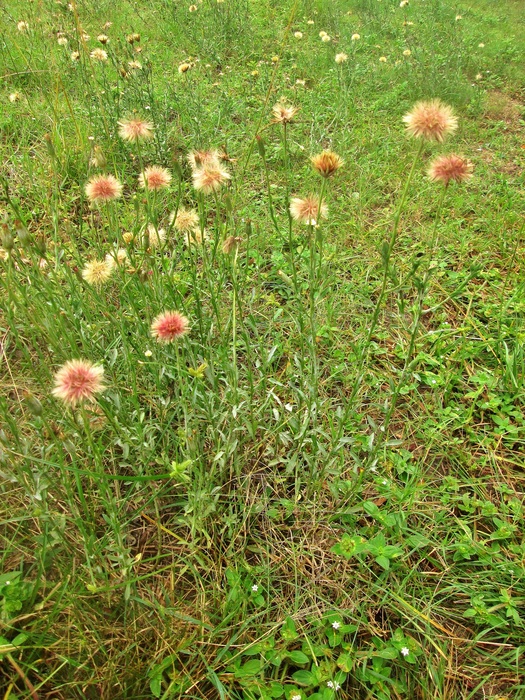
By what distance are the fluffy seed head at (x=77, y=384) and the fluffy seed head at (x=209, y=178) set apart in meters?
0.76

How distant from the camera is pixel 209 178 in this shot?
1602 millimetres

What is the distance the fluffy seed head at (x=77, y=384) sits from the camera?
45.6 inches

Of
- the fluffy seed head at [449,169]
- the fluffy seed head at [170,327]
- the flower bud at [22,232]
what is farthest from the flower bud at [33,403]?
the fluffy seed head at [449,169]

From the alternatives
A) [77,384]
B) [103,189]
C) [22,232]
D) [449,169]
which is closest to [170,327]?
[77,384]

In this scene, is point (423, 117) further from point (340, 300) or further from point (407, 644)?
point (407, 644)

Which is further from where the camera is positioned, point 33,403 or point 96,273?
point 96,273

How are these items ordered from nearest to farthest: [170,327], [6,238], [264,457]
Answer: [6,238] → [170,327] → [264,457]

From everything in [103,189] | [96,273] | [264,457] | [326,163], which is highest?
[326,163]

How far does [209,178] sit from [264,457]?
1024 millimetres

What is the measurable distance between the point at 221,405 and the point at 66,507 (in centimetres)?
61

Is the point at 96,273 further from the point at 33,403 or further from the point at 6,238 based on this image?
the point at 33,403

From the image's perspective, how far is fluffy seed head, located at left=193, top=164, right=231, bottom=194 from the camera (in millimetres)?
1600

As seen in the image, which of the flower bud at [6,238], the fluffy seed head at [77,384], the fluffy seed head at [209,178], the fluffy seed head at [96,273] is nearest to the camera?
the fluffy seed head at [77,384]

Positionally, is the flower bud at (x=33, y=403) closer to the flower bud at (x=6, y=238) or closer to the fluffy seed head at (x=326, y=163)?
the flower bud at (x=6, y=238)
